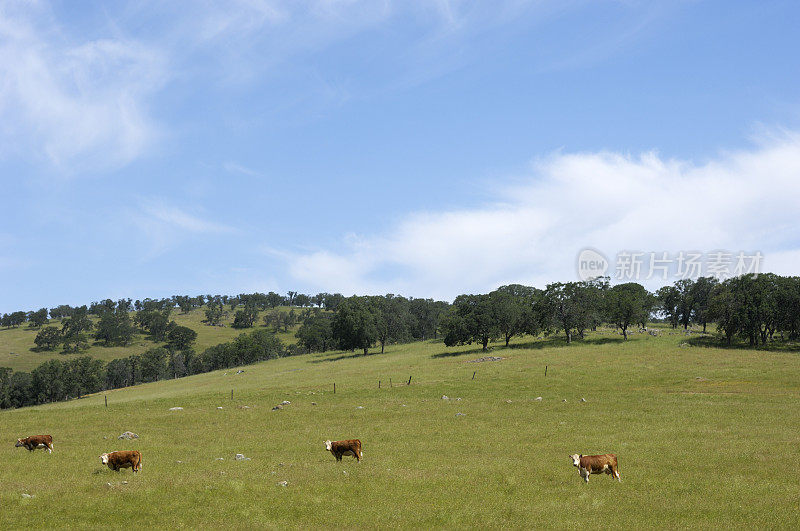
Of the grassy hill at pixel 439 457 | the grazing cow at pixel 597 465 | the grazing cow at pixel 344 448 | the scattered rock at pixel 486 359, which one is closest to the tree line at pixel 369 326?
the scattered rock at pixel 486 359

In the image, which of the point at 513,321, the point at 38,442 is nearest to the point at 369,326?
the point at 513,321

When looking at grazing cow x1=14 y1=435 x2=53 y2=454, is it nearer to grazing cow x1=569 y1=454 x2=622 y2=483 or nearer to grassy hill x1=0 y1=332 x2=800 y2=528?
grassy hill x1=0 y1=332 x2=800 y2=528

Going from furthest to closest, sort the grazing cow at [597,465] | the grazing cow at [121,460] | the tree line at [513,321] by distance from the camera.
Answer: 1. the tree line at [513,321]
2. the grazing cow at [121,460]
3. the grazing cow at [597,465]

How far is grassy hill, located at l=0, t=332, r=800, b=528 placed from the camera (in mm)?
17641

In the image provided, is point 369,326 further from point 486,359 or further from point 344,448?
point 344,448

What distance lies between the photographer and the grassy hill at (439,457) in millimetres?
17641

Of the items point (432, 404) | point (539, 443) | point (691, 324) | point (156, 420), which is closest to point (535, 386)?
point (432, 404)

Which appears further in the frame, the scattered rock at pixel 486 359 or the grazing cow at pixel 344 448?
the scattered rock at pixel 486 359

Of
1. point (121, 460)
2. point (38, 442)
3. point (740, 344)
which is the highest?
point (740, 344)

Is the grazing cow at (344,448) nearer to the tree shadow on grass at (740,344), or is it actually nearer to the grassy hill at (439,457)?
the grassy hill at (439,457)

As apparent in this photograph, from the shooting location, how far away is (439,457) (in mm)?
26359

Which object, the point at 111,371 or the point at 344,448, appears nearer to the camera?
the point at 344,448

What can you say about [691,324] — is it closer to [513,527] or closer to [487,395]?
[487,395]

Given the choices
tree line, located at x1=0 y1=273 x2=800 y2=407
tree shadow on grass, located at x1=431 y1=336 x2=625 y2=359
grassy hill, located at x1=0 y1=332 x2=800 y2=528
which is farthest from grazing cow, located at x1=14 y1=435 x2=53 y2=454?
tree line, located at x1=0 y1=273 x2=800 y2=407
